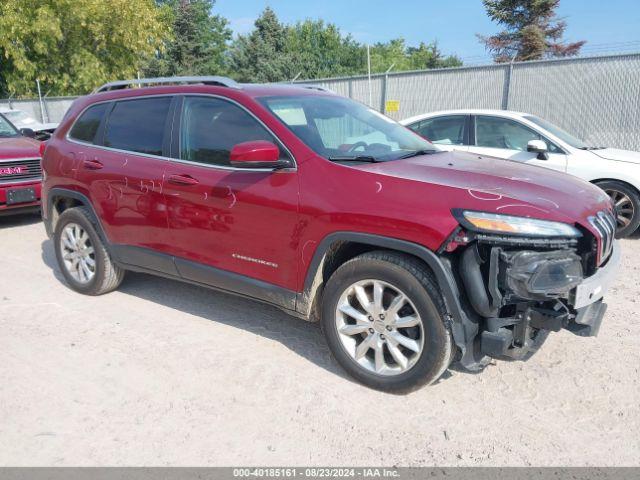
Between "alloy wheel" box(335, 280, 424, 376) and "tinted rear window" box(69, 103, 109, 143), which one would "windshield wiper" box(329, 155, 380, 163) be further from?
"tinted rear window" box(69, 103, 109, 143)

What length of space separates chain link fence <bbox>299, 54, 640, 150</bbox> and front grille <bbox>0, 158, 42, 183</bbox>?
326 inches

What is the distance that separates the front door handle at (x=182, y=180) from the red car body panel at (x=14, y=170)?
470 centimetres

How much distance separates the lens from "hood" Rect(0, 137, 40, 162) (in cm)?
783

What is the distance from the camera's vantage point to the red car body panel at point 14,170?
769 centimetres

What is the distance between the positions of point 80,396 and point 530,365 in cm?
284

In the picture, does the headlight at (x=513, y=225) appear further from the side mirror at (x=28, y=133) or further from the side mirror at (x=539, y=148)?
the side mirror at (x=28, y=133)

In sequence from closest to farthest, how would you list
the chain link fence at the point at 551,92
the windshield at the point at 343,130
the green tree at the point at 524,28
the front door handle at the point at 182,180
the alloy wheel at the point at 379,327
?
the alloy wheel at the point at 379,327
the windshield at the point at 343,130
the front door handle at the point at 182,180
the chain link fence at the point at 551,92
the green tree at the point at 524,28

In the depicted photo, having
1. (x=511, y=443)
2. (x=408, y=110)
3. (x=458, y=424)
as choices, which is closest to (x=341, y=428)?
(x=458, y=424)

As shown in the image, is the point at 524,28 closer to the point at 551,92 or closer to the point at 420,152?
the point at 551,92

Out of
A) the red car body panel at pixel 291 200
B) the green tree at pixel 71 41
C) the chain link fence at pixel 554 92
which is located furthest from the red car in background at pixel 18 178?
the green tree at pixel 71 41

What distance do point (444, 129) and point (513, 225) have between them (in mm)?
5265

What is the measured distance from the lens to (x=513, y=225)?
294 cm

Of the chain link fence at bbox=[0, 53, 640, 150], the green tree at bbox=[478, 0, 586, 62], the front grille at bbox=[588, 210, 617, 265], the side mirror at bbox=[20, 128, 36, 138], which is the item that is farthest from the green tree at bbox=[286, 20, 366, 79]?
the front grille at bbox=[588, 210, 617, 265]

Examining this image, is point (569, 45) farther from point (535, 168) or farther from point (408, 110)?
point (535, 168)
